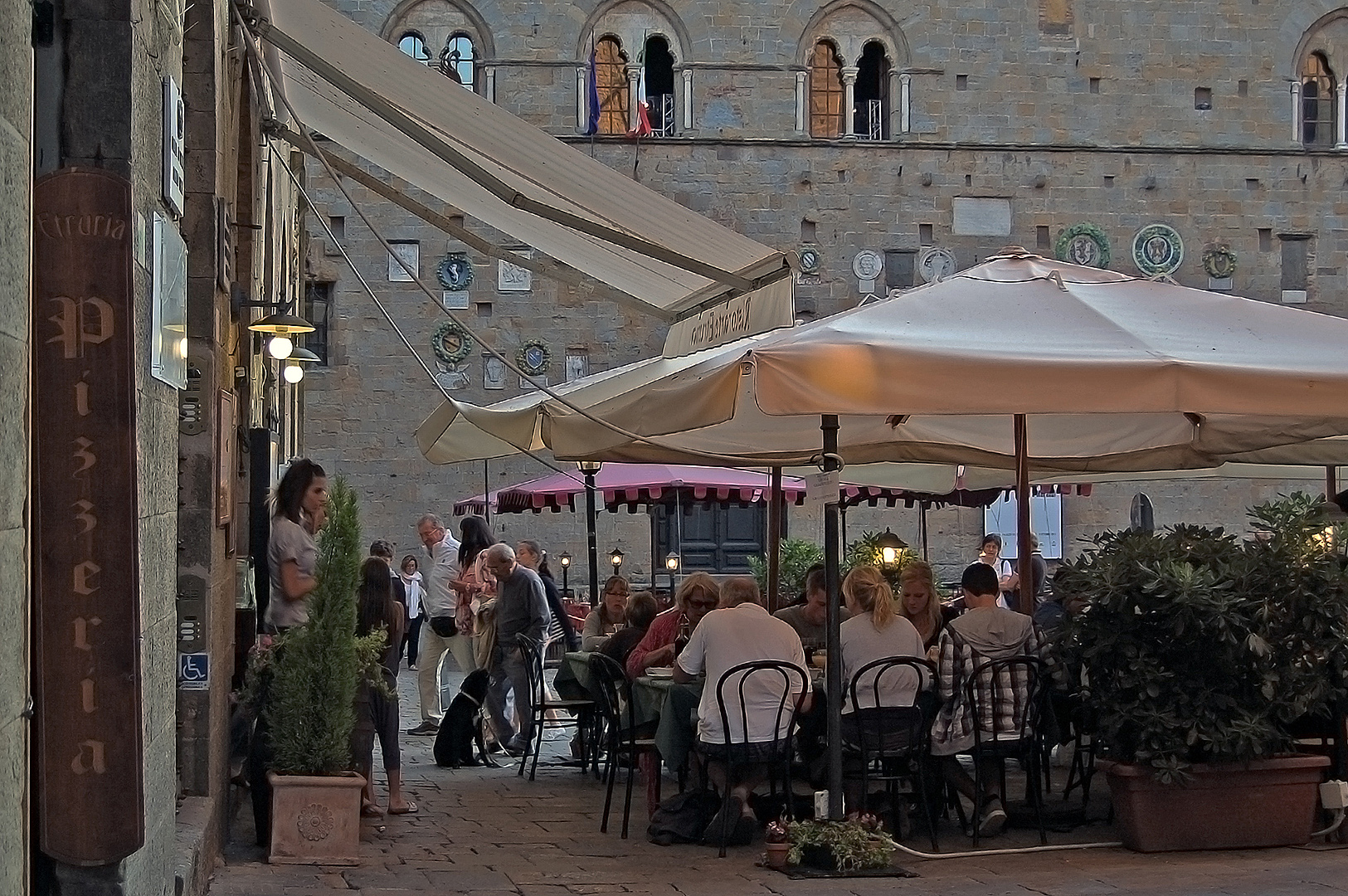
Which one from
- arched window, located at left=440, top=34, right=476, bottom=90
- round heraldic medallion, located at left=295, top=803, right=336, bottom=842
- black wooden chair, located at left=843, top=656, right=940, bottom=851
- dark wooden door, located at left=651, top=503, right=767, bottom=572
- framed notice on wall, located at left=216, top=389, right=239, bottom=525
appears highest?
arched window, located at left=440, top=34, right=476, bottom=90

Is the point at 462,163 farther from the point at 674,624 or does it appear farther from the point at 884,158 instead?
the point at 884,158

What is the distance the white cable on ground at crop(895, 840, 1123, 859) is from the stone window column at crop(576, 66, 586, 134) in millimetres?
18633

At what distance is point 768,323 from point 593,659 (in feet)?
7.87

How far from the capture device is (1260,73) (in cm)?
2600

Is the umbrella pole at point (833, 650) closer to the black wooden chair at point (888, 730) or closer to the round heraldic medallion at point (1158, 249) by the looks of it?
the black wooden chair at point (888, 730)

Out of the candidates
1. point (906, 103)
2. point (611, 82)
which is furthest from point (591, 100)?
point (906, 103)

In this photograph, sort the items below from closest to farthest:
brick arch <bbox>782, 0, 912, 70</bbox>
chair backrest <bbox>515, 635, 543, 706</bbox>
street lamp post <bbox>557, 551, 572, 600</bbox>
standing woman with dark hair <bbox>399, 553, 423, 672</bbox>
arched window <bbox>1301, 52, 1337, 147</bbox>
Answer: chair backrest <bbox>515, 635, 543, 706</bbox>
standing woman with dark hair <bbox>399, 553, 423, 672</bbox>
street lamp post <bbox>557, 551, 572, 600</bbox>
brick arch <bbox>782, 0, 912, 70</bbox>
arched window <bbox>1301, 52, 1337, 147</bbox>

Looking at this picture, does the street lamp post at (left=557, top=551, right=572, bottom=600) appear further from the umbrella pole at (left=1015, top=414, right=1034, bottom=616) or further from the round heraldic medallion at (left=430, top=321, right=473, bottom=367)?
the umbrella pole at (left=1015, top=414, right=1034, bottom=616)

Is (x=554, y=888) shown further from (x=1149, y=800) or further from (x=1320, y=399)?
(x=1320, y=399)

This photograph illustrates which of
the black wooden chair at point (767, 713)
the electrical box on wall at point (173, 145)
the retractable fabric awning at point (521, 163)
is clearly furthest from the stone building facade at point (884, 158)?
the electrical box on wall at point (173, 145)

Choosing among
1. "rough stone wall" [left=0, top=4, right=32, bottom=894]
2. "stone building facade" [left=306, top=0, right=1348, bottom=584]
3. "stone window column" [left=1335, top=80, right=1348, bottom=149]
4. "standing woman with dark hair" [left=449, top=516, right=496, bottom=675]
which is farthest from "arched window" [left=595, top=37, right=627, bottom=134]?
"rough stone wall" [left=0, top=4, right=32, bottom=894]

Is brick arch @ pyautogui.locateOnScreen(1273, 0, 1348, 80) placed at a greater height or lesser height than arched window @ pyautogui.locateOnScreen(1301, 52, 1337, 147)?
greater

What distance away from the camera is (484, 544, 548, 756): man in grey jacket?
10812mm

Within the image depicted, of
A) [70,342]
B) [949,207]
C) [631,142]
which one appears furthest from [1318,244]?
[70,342]
